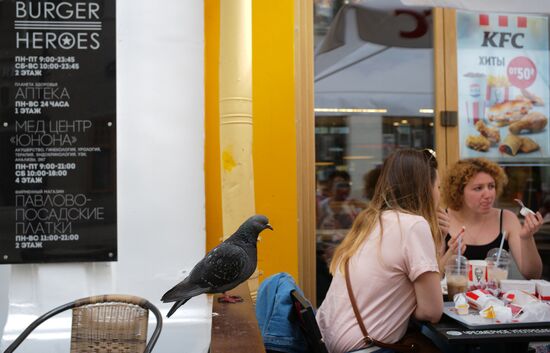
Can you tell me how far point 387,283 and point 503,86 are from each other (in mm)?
3110

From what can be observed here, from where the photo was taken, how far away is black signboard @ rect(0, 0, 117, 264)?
11.6 feet

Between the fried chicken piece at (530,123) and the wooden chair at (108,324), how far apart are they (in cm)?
373

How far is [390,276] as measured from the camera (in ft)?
8.98

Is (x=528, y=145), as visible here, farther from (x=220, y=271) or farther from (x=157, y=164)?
(x=220, y=271)

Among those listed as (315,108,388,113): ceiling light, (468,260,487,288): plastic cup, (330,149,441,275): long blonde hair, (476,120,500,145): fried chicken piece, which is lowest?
(468,260,487,288): plastic cup

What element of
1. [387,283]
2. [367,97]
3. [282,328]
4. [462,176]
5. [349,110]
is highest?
[367,97]

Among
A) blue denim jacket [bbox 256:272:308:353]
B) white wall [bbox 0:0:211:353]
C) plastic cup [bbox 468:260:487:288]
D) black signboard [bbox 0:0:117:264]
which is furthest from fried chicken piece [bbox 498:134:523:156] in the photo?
black signboard [bbox 0:0:117:264]

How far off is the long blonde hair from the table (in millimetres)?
468

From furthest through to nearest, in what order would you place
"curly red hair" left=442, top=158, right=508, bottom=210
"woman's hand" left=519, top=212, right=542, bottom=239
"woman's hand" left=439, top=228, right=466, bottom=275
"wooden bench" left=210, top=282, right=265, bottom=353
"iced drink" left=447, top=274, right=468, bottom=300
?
1. "curly red hair" left=442, top=158, right=508, bottom=210
2. "woman's hand" left=519, top=212, right=542, bottom=239
3. "woman's hand" left=439, top=228, right=466, bottom=275
4. "iced drink" left=447, top=274, right=468, bottom=300
5. "wooden bench" left=210, top=282, right=265, bottom=353

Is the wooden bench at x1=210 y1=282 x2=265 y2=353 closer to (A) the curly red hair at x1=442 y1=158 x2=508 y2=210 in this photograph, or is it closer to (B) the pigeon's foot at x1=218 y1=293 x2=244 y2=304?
(B) the pigeon's foot at x1=218 y1=293 x2=244 y2=304

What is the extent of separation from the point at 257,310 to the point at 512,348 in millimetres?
1271

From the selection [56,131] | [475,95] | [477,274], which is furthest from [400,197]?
[475,95]

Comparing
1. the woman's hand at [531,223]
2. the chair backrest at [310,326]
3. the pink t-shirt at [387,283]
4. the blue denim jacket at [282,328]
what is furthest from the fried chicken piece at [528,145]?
the chair backrest at [310,326]

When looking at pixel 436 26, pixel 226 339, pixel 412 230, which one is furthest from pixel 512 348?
pixel 436 26
